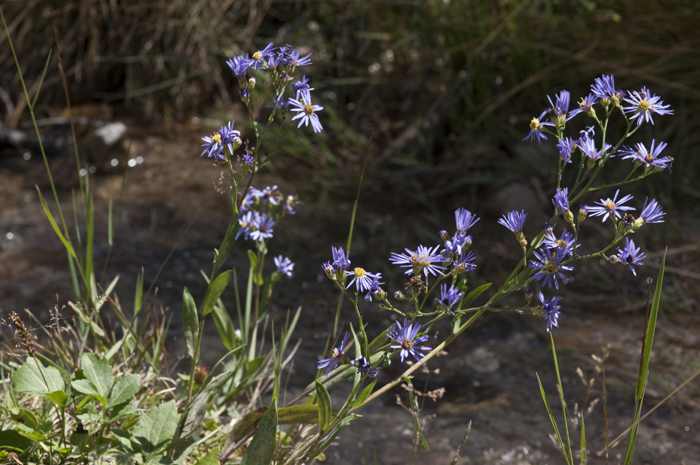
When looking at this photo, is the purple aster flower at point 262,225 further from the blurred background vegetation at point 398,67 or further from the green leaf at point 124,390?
the blurred background vegetation at point 398,67

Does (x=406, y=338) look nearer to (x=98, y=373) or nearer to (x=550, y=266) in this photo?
(x=550, y=266)

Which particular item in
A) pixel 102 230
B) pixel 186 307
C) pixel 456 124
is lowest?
pixel 102 230

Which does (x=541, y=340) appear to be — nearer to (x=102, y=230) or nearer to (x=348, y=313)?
(x=348, y=313)

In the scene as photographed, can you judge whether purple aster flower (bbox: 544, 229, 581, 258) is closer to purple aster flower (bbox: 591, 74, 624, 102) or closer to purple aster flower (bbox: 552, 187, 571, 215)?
purple aster flower (bbox: 552, 187, 571, 215)

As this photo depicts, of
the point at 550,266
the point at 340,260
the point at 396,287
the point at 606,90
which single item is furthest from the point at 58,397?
the point at 396,287

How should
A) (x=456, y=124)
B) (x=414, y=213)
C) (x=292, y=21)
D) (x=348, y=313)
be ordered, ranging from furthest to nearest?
(x=292, y=21) → (x=456, y=124) → (x=414, y=213) → (x=348, y=313)

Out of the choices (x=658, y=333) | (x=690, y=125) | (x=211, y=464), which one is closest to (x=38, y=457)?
(x=211, y=464)
